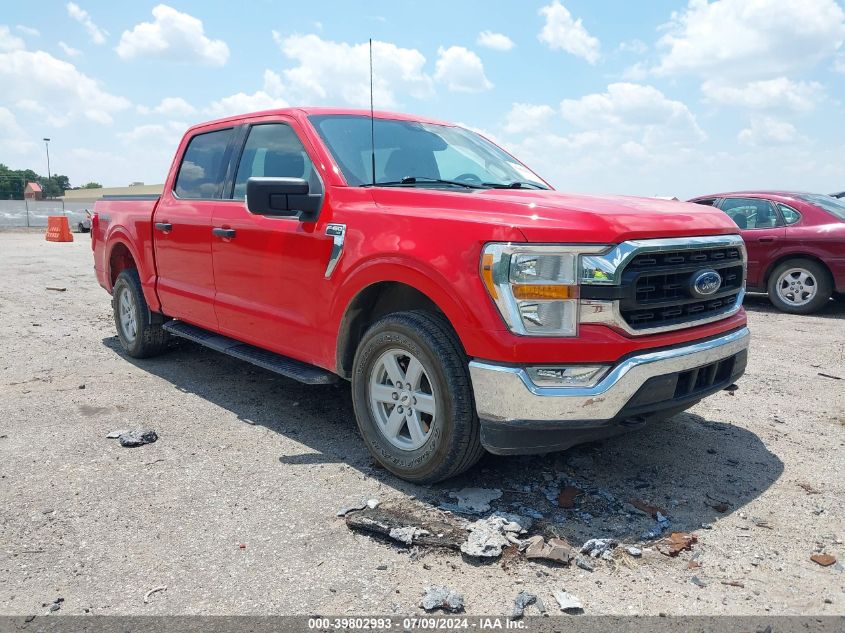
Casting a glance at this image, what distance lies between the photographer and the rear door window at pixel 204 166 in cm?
505

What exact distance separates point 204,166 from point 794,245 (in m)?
7.26

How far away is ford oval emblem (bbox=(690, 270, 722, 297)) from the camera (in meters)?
3.28

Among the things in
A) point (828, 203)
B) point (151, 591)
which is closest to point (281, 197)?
point (151, 591)

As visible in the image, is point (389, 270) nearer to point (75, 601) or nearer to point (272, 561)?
point (272, 561)

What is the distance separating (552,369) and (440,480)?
0.88 meters

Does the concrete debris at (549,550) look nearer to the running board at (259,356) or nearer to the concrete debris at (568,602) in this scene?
the concrete debris at (568,602)

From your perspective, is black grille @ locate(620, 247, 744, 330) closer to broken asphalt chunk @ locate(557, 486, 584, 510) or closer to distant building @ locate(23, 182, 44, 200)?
broken asphalt chunk @ locate(557, 486, 584, 510)

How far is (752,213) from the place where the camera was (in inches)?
363

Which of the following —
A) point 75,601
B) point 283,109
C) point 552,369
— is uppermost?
point 283,109

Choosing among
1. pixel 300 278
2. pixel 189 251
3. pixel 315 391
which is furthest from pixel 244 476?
pixel 189 251

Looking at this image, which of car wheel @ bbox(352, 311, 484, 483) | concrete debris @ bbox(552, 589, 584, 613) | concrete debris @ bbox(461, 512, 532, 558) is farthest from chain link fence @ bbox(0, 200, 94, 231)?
concrete debris @ bbox(552, 589, 584, 613)

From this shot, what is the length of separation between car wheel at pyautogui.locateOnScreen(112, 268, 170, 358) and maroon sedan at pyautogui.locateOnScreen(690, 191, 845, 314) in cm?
668

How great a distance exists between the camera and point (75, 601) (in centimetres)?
259

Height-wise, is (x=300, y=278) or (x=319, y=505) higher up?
(x=300, y=278)
